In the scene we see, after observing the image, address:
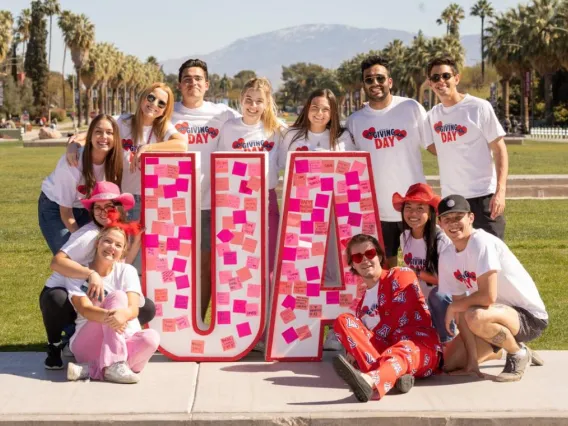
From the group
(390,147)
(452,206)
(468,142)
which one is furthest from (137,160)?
(468,142)

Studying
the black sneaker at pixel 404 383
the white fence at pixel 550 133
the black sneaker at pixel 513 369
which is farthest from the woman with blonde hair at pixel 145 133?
the white fence at pixel 550 133

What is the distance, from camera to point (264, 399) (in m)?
5.61

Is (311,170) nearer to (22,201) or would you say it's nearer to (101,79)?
(22,201)

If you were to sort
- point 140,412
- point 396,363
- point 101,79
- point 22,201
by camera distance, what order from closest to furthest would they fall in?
point 140,412, point 396,363, point 22,201, point 101,79

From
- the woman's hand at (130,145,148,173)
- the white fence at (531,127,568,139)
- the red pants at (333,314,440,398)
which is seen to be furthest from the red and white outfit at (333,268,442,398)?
the white fence at (531,127,568,139)

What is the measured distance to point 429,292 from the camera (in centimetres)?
668

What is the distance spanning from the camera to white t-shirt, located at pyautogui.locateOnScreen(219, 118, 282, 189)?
22.7 ft

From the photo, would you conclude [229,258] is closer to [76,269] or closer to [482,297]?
[76,269]

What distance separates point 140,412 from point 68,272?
1.24 metres

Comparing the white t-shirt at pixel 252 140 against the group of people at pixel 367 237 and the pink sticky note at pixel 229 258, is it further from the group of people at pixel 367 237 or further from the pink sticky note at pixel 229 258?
the pink sticky note at pixel 229 258

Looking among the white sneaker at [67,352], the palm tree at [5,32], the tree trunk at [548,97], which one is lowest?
the white sneaker at [67,352]

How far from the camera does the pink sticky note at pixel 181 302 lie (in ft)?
21.6

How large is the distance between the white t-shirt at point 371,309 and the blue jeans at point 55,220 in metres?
2.11

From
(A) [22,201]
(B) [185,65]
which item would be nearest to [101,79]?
(A) [22,201]
